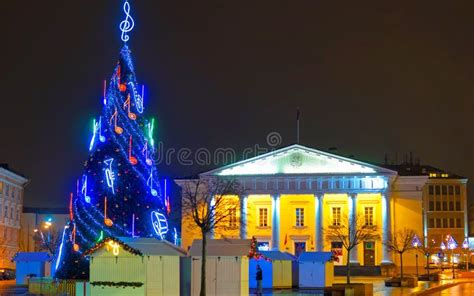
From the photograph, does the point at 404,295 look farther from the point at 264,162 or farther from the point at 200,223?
the point at 264,162

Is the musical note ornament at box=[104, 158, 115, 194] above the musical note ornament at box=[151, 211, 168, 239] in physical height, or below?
above

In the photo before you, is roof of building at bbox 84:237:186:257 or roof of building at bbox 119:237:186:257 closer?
roof of building at bbox 84:237:186:257


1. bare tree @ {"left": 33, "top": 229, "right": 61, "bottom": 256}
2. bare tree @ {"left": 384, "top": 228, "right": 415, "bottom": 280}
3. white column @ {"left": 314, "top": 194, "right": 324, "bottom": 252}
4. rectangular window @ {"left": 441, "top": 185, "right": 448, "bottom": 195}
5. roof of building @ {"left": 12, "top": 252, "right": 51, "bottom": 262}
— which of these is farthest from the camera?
rectangular window @ {"left": 441, "top": 185, "right": 448, "bottom": 195}

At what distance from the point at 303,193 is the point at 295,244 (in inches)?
251

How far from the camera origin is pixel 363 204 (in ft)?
315

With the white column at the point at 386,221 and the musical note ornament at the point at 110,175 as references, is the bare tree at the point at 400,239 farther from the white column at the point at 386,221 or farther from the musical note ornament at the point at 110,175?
the musical note ornament at the point at 110,175

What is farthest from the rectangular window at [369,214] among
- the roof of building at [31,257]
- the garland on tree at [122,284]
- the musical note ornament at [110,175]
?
the garland on tree at [122,284]

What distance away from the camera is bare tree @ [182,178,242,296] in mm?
36219

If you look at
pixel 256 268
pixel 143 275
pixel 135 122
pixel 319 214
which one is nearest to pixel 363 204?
pixel 319 214

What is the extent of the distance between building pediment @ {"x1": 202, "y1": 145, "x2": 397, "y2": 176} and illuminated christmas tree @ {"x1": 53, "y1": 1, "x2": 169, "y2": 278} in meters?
51.3

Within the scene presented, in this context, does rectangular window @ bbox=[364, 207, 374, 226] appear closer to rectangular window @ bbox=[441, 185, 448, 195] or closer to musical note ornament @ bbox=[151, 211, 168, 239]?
musical note ornament @ bbox=[151, 211, 168, 239]

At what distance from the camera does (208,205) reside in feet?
159

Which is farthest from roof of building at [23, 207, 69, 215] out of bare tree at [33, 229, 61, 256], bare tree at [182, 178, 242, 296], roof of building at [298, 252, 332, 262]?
roof of building at [298, 252, 332, 262]

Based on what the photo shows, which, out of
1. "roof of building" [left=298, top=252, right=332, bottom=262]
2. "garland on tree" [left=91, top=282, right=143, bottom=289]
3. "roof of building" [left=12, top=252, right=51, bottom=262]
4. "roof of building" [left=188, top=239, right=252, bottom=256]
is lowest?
"garland on tree" [left=91, top=282, right=143, bottom=289]
